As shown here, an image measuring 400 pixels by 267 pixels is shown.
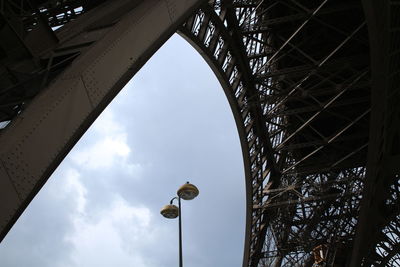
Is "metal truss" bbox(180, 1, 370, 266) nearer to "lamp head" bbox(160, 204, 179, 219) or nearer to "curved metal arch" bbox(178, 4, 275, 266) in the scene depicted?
"curved metal arch" bbox(178, 4, 275, 266)

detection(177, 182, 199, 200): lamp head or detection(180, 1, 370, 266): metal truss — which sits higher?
detection(180, 1, 370, 266): metal truss

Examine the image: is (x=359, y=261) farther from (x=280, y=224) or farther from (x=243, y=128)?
(x=243, y=128)

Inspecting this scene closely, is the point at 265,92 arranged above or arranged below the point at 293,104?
below

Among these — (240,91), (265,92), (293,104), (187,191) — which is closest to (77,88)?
(187,191)

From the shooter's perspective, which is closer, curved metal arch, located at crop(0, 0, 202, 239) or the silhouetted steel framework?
curved metal arch, located at crop(0, 0, 202, 239)

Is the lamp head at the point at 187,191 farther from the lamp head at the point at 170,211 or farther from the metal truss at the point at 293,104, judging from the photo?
the metal truss at the point at 293,104

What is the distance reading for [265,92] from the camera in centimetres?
2691

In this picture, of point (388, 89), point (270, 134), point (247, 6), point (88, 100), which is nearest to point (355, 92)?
point (270, 134)

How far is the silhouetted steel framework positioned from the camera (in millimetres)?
6965

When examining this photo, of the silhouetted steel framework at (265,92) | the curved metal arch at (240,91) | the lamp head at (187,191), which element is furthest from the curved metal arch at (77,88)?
the curved metal arch at (240,91)

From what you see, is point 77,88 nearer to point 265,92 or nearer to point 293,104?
point 265,92

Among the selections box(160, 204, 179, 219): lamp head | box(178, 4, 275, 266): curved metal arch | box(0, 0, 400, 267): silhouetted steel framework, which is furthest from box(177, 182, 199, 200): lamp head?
box(178, 4, 275, 266): curved metal arch

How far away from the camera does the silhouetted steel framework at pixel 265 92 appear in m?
6.96

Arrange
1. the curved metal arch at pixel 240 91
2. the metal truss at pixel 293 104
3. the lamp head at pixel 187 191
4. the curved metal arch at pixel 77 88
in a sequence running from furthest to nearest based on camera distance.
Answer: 1. the metal truss at pixel 293 104
2. the curved metal arch at pixel 240 91
3. the lamp head at pixel 187 191
4. the curved metal arch at pixel 77 88
